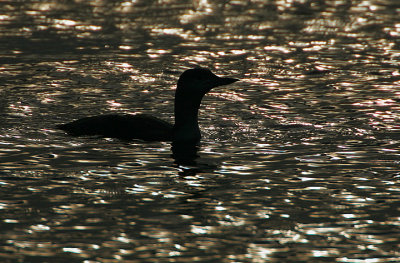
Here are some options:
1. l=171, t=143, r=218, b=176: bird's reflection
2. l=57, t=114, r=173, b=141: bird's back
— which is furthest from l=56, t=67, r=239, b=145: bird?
l=171, t=143, r=218, b=176: bird's reflection

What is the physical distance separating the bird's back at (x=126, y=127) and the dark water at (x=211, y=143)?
18cm

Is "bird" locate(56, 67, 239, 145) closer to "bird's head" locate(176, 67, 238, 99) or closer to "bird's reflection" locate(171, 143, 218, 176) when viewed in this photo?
"bird's head" locate(176, 67, 238, 99)

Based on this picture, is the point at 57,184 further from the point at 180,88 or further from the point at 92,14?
the point at 92,14

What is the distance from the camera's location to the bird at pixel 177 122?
44.1ft

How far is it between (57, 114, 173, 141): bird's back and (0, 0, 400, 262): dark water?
0.60 ft

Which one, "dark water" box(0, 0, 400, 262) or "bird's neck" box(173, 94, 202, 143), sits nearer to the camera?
"dark water" box(0, 0, 400, 262)

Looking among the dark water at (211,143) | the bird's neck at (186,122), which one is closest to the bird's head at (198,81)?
the bird's neck at (186,122)

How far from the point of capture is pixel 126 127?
1347 cm

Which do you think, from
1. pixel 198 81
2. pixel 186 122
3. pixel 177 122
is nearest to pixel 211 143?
pixel 186 122

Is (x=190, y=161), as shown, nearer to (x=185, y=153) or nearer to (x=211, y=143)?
(x=185, y=153)

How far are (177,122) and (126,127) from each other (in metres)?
0.77

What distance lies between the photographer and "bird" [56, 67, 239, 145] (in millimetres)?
13453

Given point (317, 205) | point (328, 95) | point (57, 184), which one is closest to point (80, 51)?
point (328, 95)

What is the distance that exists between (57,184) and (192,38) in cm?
1138
